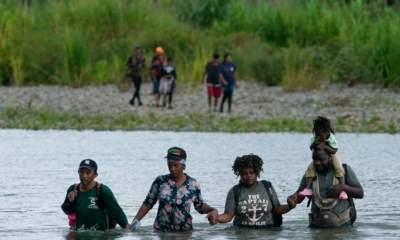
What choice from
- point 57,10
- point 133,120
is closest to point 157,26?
point 57,10

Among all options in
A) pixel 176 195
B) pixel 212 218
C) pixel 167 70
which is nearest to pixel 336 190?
pixel 212 218

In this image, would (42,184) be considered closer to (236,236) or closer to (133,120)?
(236,236)

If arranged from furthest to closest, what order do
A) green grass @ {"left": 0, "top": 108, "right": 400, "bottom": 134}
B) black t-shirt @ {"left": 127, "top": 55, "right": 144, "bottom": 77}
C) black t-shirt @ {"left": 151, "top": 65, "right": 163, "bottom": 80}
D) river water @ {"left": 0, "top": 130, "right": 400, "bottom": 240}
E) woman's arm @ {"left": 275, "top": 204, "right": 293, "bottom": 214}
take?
black t-shirt @ {"left": 127, "top": 55, "right": 144, "bottom": 77} < black t-shirt @ {"left": 151, "top": 65, "right": 163, "bottom": 80} < green grass @ {"left": 0, "top": 108, "right": 400, "bottom": 134} < river water @ {"left": 0, "top": 130, "right": 400, "bottom": 240} < woman's arm @ {"left": 275, "top": 204, "right": 293, "bottom": 214}

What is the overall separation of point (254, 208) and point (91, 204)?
155 cm

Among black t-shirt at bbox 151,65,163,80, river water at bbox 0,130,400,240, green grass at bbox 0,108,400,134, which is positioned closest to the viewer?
river water at bbox 0,130,400,240

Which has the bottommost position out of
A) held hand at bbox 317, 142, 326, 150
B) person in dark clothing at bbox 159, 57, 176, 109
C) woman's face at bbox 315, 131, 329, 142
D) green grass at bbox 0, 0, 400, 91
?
held hand at bbox 317, 142, 326, 150

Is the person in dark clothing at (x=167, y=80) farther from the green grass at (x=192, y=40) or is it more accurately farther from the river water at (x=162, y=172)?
the green grass at (x=192, y=40)

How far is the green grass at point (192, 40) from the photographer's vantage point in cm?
3089

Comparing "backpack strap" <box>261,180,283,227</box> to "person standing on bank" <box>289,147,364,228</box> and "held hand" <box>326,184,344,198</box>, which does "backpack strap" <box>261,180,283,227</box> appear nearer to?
"person standing on bank" <box>289,147,364,228</box>

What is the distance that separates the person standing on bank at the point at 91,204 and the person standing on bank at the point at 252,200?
104cm

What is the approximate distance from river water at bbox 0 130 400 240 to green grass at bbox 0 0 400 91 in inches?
375

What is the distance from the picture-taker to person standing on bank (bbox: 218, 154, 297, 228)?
9.35 metres

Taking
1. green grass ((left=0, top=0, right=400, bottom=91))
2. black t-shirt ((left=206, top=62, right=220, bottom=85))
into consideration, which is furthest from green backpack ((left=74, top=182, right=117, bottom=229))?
green grass ((left=0, top=0, right=400, bottom=91))

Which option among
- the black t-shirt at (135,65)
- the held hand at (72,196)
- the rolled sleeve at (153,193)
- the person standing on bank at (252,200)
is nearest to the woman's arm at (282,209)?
the person standing on bank at (252,200)
